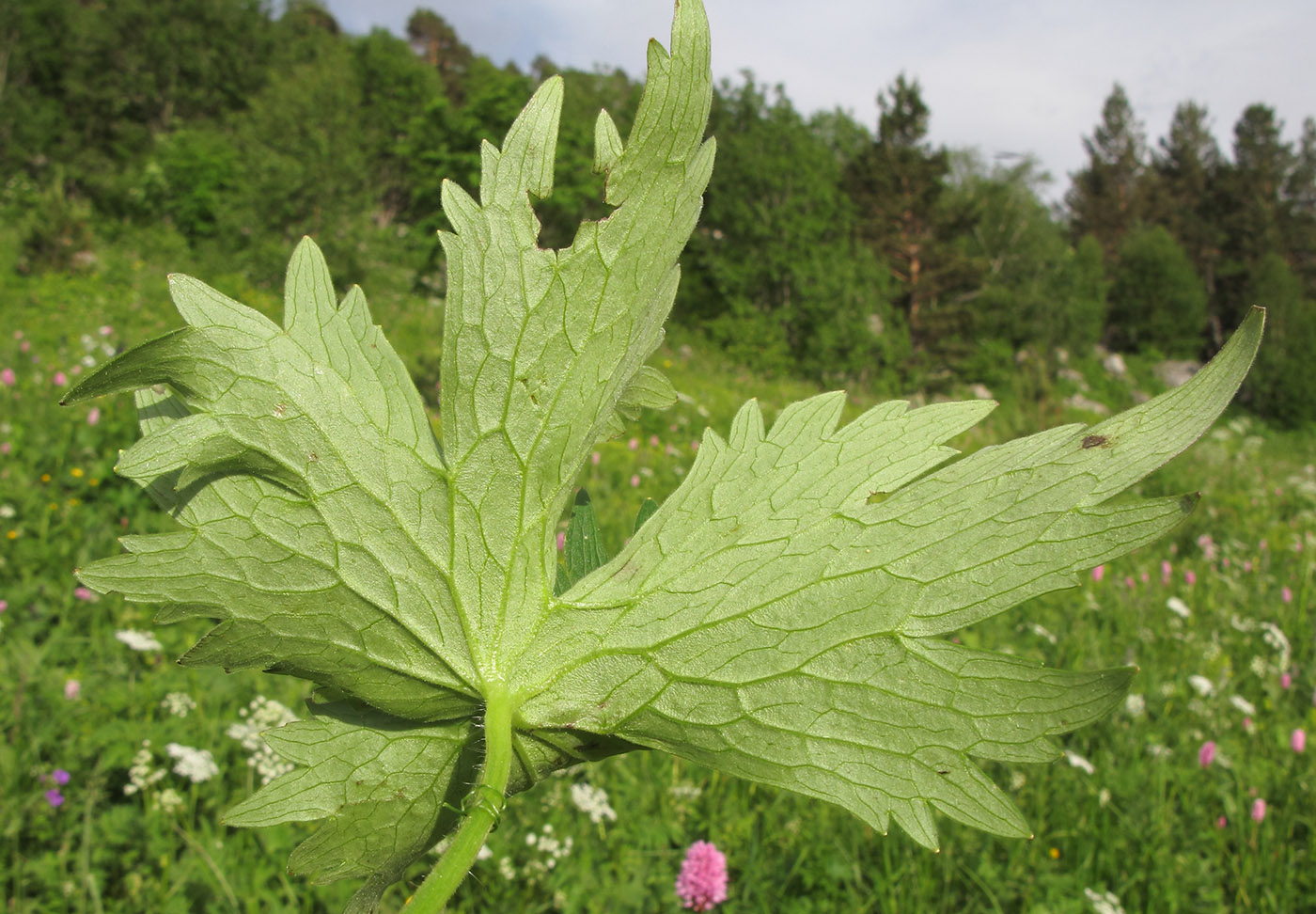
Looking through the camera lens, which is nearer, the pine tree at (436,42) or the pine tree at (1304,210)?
the pine tree at (1304,210)

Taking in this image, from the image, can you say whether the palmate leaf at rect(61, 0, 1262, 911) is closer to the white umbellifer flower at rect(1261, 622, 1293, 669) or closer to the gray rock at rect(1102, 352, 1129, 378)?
the white umbellifer flower at rect(1261, 622, 1293, 669)

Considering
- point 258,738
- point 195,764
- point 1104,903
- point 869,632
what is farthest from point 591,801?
point 869,632

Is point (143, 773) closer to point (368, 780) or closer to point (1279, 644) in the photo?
point (368, 780)

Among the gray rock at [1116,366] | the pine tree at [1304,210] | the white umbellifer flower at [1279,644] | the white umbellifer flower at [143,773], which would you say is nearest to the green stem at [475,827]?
the white umbellifer flower at [143,773]

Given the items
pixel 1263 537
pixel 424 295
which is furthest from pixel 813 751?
pixel 424 295

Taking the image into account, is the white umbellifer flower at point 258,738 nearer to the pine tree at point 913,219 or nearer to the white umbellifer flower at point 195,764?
the white umbellifer flower at point 195,764

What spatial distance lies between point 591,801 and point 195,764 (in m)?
1.10

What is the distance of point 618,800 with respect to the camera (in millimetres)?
2445

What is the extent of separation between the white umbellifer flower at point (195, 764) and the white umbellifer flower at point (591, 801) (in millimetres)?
1006

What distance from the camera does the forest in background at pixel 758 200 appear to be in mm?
18516

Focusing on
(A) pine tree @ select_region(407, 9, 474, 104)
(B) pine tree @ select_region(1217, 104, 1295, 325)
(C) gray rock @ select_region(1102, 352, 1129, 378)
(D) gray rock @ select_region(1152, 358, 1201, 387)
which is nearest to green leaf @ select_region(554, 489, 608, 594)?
(C) gray rock @ select_region(1102, 352, 1129, 378)

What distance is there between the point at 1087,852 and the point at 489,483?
8.99 feet

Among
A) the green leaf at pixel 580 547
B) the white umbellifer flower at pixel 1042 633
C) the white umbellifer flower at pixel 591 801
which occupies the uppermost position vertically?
the white umbellifer flower at pixel 1042 633

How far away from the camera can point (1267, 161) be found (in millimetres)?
35562
